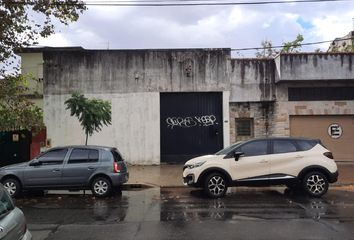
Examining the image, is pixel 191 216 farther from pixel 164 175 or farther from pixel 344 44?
pixel 344 44

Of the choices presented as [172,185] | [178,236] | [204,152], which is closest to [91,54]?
Answer: [204,152]

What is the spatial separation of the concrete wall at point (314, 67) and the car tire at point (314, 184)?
9278mm

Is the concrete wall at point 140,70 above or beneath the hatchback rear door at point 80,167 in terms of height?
above

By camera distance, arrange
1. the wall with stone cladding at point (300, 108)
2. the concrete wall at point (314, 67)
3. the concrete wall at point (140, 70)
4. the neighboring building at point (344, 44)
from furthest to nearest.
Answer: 1. the neighboring building at point (344, 44)
2. the concrete wall at point (140, 70)
3. the wall with stone cladding at point (300, 108)
4. the concrete wall at point (314, 67)

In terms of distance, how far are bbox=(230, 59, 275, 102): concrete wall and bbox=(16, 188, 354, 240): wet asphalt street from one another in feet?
28.4

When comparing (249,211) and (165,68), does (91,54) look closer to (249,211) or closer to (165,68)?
(165,68)

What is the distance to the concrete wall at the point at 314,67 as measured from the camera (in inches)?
895

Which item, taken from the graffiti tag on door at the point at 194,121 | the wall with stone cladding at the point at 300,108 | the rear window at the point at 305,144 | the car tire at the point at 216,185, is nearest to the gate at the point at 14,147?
the graffiti tag on door at the point at 194,121

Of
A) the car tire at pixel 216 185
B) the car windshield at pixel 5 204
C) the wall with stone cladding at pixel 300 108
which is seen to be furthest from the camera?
the wall with stone cladding at pixel 300 108

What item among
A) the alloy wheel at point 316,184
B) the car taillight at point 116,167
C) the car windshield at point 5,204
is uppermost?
the car windshield at point 5,204

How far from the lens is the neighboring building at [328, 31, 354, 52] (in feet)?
99.7

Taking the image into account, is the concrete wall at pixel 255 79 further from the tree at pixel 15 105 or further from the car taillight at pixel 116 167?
the tree at pixel 15 105

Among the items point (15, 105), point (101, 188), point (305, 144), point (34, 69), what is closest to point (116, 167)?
point (101, 188)

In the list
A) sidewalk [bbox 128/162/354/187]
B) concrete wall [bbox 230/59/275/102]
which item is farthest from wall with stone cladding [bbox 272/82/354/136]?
sidewalk [bbox 128/162/354/187]
